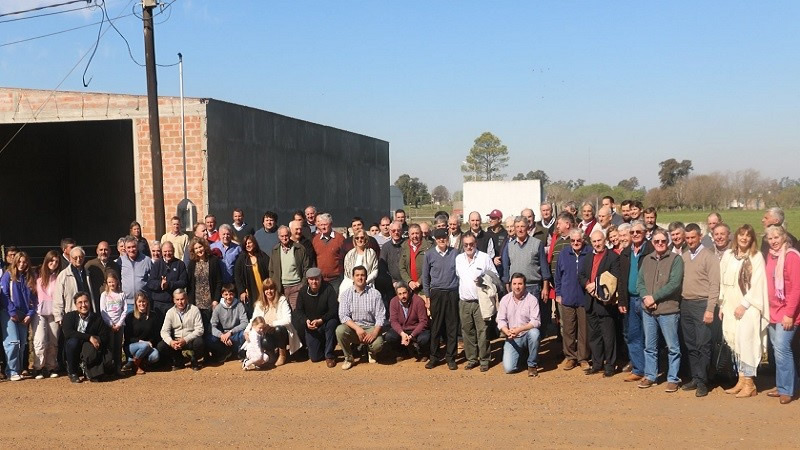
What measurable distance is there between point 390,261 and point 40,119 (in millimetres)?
10970

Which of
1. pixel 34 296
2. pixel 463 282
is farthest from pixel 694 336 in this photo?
pixel 34 296

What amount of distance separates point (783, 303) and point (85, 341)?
739cm

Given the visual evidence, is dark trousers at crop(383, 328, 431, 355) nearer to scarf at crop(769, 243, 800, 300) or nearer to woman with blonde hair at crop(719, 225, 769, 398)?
woman with blonde hair at crop(719, 225, 769, 398)

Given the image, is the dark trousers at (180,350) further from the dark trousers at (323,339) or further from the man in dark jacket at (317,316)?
the dark trousers at (323,339)

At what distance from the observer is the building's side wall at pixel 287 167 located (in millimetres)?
18125

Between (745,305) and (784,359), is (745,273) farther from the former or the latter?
(784,359)

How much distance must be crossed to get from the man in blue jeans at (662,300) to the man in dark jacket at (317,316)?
146 inches

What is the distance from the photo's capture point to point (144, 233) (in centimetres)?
1719

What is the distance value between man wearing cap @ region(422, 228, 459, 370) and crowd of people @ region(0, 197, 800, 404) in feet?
0.06

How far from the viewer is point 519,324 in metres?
9.35

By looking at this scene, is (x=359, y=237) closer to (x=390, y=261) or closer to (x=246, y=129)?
(x=390, y=261)

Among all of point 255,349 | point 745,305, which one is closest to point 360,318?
point 255,349

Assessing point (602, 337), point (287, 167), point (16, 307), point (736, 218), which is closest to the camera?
point (602, 337)

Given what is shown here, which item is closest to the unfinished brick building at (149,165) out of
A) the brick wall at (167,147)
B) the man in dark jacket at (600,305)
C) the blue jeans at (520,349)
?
the brick wall at (167,147)
